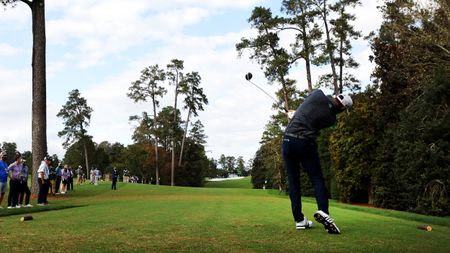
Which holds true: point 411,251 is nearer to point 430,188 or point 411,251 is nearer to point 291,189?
point 291,189

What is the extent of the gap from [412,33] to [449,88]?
4.81 meters

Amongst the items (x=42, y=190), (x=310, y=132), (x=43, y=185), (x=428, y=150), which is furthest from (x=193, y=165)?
(x=310, y=132)

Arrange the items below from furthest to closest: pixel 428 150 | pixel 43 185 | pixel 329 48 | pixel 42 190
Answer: pixel 329 48
pixel 428 150
pixel 42 190
pixel 43 185

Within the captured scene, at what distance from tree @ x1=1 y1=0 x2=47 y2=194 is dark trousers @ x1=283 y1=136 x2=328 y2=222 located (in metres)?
22.1

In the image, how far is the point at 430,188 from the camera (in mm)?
20234

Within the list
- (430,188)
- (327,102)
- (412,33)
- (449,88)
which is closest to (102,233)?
(327,102)

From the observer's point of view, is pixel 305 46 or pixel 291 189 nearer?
pixel 291 189

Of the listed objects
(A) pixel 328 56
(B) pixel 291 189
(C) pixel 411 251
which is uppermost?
(A) pixel 328 56

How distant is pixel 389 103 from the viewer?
1113 inches

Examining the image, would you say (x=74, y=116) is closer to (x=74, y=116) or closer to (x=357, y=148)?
(x=74, y=116)

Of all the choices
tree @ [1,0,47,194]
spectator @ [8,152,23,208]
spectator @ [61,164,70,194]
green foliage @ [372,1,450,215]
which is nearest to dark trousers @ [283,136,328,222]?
spectator @ [8,152,23,208]

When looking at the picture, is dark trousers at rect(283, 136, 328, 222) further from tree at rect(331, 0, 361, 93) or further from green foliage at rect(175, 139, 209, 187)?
green foliage at rect(175, 139, 209, 187)

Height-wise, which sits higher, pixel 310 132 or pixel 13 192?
pixel 310 132

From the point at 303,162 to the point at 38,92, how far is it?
22.6 m
